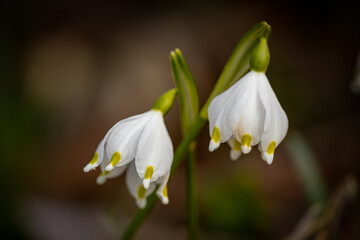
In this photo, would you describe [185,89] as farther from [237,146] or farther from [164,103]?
[237,146]

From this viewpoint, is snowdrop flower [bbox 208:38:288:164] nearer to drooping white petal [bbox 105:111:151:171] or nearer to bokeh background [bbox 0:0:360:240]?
drooping white petal [bbox 105:111:151:171]

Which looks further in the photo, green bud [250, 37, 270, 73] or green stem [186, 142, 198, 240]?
green stem [186, 142, 198, 240]

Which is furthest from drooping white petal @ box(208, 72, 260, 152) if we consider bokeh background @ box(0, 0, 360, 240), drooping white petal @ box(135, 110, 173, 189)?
bokeh background @ box(0, 0, 360, 240)

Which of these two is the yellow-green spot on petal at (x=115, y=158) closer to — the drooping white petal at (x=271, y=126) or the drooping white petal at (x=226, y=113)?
the drooping white petal at (x=226, y=113)

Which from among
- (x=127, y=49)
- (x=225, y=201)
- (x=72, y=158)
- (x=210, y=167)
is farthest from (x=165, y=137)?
(x=127, y=49)

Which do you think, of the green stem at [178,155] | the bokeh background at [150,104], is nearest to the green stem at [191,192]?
the green stem at [178,155]

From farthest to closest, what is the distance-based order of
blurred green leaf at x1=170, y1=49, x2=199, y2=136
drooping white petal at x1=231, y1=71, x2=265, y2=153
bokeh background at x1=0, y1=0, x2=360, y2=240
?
bokeh background at x1=0, y1=0, x2=360, y2=240 → blurred green leaf at x1=170, y1=49, x2=199, y2=136 → drooping white petal at x1=231, y1=71, x2=265, y2=153

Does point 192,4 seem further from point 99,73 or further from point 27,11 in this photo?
point 27,11
